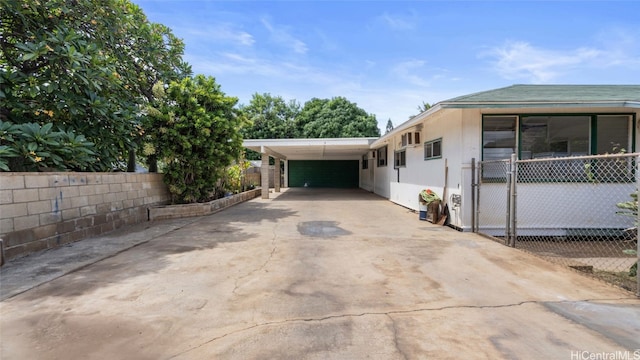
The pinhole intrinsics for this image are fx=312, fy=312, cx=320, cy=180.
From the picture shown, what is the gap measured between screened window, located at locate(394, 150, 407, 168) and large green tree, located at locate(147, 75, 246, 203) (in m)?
5.68

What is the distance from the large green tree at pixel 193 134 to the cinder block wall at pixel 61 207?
1.13 meters

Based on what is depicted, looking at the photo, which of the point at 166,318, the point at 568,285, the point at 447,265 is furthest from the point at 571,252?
the point at 166,318

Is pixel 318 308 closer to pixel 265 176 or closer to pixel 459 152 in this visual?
pixel 459 152

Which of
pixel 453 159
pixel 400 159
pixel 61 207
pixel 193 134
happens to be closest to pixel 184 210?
pixel 193 134

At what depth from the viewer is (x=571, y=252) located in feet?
18.0

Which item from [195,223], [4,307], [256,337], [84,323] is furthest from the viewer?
[195,223]

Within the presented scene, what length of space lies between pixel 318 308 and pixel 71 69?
19.7ft

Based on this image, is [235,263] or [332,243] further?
[332,243]

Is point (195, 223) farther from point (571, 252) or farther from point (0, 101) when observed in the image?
point (571, 252)

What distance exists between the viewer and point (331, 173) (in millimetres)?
24141

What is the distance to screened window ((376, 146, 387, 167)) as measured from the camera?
14.8 meters

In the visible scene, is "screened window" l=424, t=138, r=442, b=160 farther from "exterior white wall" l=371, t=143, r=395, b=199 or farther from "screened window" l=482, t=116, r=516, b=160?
"exterior white wall" l=371, t=143, r=395, b=199

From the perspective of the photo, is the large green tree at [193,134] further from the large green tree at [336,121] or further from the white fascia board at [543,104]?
the large green tree at [336,121]

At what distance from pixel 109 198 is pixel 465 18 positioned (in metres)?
9.51
